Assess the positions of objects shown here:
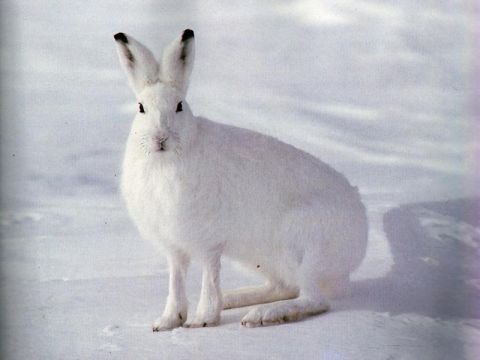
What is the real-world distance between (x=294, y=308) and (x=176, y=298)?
40 centimetres

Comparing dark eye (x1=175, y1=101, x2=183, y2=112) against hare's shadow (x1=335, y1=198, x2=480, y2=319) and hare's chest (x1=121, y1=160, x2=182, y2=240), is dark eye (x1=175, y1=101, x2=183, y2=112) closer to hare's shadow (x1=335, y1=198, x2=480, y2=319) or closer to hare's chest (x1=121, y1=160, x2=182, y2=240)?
hare's chest (x1=121, y1=160, x2=182, y2=240)

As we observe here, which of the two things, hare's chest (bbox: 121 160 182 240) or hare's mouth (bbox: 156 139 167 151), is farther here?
hare's chest (bbox: 121 160 182 240)

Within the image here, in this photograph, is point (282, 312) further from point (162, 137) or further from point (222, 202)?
point (162, 137)

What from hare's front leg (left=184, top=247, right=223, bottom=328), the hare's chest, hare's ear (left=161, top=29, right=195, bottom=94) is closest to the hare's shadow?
hare's front leg (left=184, top=247, right=223, bottom=328)

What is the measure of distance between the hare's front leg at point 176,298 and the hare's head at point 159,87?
419 millimetres

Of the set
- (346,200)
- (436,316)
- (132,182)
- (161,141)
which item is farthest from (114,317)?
(436,316)

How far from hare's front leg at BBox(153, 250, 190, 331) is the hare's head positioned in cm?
42

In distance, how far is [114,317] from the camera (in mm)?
2945

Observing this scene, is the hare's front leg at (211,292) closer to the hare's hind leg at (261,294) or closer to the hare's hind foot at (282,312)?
the hare's hind foot at (282,312)

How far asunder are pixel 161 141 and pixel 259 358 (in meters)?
0.73

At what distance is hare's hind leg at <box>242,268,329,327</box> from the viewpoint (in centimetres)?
276

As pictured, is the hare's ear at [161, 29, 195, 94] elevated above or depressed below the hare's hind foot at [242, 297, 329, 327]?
above

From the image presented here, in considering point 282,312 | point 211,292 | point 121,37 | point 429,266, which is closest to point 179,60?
point 121,37

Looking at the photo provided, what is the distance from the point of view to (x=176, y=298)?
112 inches
